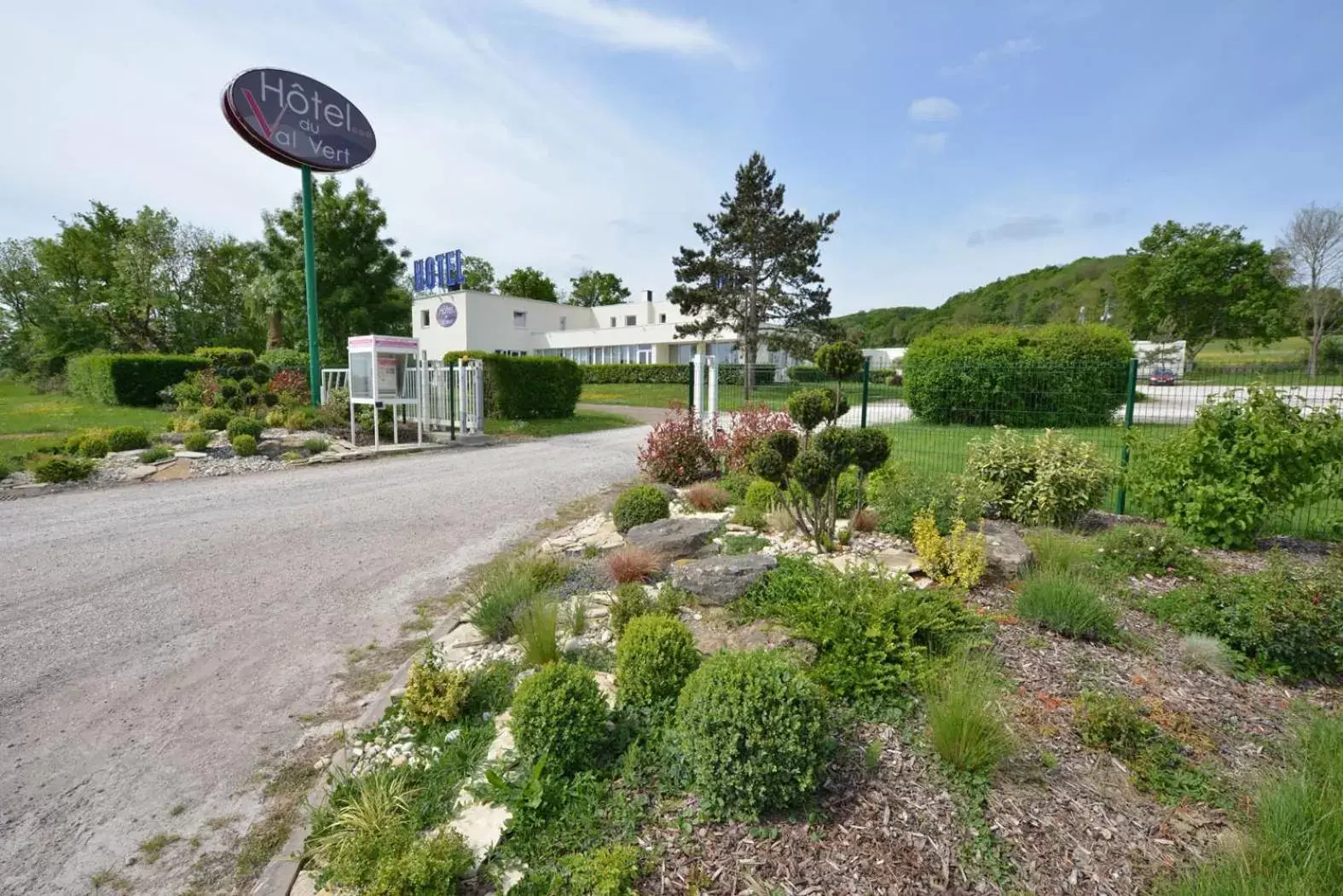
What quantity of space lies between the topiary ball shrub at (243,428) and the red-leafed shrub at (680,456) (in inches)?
324

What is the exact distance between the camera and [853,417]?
1235 centimetres

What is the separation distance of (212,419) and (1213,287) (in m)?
50.6

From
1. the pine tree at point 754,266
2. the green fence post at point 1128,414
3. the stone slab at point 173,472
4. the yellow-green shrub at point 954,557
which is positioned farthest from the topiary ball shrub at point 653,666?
the pine tree at point 754,266

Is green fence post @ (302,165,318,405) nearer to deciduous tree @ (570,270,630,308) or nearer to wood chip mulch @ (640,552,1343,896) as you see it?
wood chip mulch @ (640,552,1343,896)

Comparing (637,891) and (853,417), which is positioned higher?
(853,417)

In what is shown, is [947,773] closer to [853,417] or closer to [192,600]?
[192,600]

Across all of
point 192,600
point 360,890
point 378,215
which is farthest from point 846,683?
point 378,215

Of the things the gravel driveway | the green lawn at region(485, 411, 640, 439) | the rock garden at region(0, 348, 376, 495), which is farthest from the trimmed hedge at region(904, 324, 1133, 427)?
the rock garden at region(0, 348, 376, 495)

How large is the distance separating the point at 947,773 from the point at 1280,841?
103cm

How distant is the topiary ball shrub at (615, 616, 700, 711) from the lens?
9.92 feet

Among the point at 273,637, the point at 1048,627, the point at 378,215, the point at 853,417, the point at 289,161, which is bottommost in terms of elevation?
the point at 273,637

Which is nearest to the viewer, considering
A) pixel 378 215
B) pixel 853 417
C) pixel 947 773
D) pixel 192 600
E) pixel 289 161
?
pixel 947 773

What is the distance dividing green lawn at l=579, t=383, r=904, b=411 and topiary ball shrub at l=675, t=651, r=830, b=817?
18.2 ft

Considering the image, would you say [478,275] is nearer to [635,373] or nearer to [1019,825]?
[635,373]
